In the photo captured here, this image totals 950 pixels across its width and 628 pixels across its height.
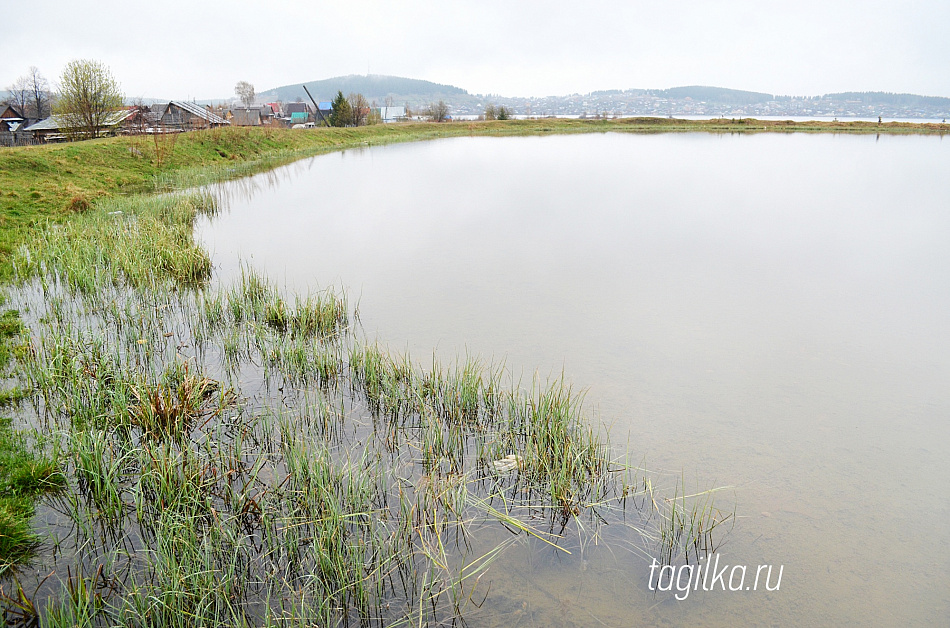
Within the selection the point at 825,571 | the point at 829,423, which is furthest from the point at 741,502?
the point at 829,423

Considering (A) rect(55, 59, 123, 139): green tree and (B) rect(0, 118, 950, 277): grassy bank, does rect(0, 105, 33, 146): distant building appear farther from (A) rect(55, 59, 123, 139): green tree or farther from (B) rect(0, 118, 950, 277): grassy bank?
(B) rect(0, 118, 950, 277): grassy bank

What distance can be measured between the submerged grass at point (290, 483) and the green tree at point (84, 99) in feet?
99.8

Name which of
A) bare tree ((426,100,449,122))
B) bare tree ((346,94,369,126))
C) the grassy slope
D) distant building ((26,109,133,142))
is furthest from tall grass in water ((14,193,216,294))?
bare tree ((426,100,449,122))

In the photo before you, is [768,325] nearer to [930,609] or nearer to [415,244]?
[930,609]

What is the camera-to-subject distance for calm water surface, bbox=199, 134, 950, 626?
3.34 m

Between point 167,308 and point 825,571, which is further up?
point 167,308

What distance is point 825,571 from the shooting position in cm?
339

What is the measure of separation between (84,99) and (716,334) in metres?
35.3

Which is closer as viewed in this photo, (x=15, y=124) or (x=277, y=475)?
(x=277, y=475)

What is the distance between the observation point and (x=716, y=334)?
7.02 meters

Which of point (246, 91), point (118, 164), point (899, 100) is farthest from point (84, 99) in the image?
point (899, 100)

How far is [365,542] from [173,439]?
1.77 m

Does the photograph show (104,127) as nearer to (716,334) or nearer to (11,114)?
(716,334)

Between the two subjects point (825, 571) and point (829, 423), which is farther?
point (829, 423)
